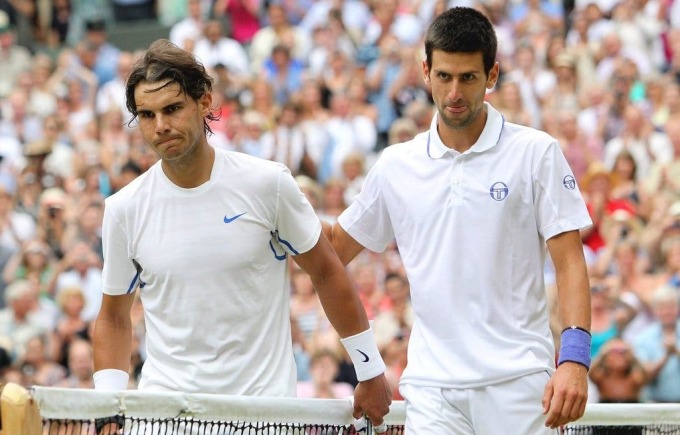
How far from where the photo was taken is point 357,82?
16578 millimetres

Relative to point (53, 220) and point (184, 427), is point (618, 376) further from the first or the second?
point (53, 220)

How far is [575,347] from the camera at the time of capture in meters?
5.40

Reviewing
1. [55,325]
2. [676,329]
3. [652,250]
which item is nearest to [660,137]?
[652,250]

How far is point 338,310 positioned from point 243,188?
2.10 feet

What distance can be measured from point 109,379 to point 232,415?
0.77 meters

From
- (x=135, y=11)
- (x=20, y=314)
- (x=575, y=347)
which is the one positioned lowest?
(x=20, y=314)

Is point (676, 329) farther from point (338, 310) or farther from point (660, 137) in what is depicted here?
point (338, 310)

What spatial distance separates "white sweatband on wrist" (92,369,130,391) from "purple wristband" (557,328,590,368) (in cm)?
182

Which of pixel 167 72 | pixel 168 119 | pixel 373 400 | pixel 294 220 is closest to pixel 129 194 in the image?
pixel 168 119

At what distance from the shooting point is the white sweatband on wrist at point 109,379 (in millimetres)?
6031

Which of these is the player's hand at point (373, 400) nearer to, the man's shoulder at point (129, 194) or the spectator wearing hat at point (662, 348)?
the man's shoulder at point (129, 194)

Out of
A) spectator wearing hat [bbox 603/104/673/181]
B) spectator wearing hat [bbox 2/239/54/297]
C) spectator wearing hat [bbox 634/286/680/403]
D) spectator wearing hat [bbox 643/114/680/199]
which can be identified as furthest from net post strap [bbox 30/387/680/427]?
spectator wearing hat [bbox 2/239/54/297]

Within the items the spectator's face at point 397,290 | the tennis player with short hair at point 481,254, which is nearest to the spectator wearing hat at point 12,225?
the spectator's face at point 397,290

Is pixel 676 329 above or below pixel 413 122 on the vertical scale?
below
